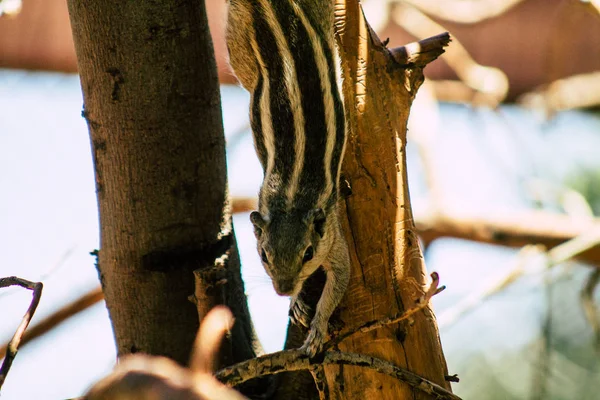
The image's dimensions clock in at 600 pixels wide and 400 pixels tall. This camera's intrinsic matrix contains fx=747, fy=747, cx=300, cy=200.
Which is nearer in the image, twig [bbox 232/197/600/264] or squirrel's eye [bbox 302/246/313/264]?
squirrel's eye [bbox 302/246/313/264]

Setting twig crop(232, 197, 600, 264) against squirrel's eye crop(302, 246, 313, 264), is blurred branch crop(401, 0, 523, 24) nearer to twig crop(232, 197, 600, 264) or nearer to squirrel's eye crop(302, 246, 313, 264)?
twig crop(232, 197, 600, 264)

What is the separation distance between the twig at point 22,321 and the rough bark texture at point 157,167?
58 centimetres

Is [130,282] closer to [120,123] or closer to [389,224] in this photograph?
[120,123]

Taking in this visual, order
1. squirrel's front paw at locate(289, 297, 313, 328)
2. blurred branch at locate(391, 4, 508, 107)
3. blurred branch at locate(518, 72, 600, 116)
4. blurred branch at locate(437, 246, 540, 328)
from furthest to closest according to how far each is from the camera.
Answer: blurred branch at locate(518, 72, 600, 116), blurred branch at locate(391, 4, 508, 107), blurred branch at locate(437, 246, 540, 328), squirrel's front paw at locate(289, 297, 313, 328)

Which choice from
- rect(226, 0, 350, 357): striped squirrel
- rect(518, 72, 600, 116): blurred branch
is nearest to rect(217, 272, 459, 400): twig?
rect(226, 0, 350, 357): striped squirrel

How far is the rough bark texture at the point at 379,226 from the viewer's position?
6.84ft

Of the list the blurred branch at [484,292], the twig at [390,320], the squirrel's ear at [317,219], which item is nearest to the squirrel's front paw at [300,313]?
the squirrel's ear at [317,219]

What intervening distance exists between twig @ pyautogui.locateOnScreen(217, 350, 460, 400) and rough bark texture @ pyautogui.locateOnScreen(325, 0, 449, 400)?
0.11 m

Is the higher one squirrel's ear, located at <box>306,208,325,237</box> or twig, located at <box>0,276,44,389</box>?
squirrel's ear, located at <box>306,208,325,237</box>

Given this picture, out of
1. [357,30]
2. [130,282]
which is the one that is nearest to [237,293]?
[130,282]

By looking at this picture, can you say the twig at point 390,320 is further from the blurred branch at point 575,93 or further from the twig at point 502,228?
the blurred branch at point 575,93

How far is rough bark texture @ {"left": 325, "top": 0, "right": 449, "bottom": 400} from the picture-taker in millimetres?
2084

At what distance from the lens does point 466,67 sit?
15.6 feet

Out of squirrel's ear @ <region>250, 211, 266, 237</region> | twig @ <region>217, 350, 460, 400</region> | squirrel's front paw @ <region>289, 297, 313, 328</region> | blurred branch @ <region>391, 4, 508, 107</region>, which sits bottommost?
twig @ <region>217, 350, 460, 400</region>
